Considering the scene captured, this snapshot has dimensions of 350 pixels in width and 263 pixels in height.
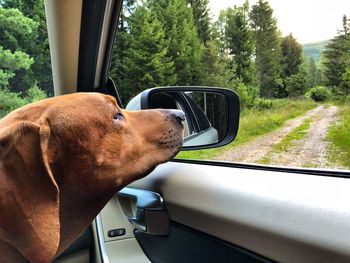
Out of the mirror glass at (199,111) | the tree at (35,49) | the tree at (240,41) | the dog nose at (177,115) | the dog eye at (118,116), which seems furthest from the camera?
the tree at (35,49)

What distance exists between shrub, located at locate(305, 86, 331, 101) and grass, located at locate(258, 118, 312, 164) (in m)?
0.11

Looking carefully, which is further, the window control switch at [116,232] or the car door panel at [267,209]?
the window control switch at [116,232]

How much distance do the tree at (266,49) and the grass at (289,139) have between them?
6.4 inches

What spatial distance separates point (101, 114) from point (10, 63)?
1067 mm

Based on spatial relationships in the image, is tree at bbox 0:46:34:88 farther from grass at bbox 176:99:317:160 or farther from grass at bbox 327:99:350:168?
grass at bbox 327:99:350:168

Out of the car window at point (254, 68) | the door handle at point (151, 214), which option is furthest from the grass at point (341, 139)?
the door handle at point (151, 214)

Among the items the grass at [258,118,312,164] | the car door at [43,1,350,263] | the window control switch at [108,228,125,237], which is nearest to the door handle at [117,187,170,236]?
the car door at [43,1,350,263]

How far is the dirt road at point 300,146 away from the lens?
169 centimetres

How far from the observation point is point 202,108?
2.15m

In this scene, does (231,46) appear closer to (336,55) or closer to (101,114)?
(336,55)

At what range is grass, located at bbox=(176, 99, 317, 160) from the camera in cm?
178

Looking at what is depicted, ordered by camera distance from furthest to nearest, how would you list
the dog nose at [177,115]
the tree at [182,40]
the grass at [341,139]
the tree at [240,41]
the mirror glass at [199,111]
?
the tree at [182,40] → the mirror glass at [199,111] → the tree at [240,41] → the dog nose at [177,115] → the grass at [341,139]

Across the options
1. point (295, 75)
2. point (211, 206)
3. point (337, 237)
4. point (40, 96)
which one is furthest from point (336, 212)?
point (40, 96)

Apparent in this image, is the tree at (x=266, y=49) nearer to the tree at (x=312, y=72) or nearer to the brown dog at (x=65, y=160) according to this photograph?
the tree at (x=312, y=72)
